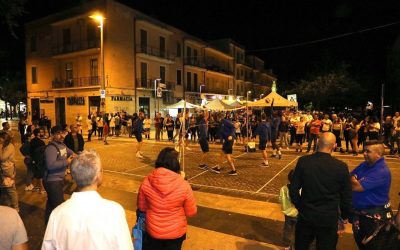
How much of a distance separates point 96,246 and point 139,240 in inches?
45.3

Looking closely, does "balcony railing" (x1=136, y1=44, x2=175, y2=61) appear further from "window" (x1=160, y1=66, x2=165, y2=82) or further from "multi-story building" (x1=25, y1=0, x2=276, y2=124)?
"window" (x1=160, y1=66, x2=165, y2=82)

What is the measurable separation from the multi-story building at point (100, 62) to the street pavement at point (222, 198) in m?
16.5

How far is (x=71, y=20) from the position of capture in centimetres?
3036

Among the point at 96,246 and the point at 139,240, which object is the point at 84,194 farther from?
the point at 139,240

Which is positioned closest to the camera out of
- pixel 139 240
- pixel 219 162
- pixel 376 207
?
pixel 139 240

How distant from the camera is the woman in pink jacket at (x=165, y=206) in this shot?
3.07 metres

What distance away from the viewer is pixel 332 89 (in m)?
35.4

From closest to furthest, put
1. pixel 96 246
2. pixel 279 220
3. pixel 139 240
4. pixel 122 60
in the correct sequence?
pixel 96 246 < pixel 139 240 < pixel 279 220 < pixel 122 60

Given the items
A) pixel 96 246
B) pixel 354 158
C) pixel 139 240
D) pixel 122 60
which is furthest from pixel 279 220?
pixel 122 60

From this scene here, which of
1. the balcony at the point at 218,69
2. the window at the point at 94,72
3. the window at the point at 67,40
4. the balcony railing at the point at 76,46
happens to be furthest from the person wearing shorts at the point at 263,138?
the balcony at the point at 218,69

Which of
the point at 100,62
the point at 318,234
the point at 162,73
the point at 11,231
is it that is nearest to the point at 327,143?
the point at 318,234

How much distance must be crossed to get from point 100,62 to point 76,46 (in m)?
3.86

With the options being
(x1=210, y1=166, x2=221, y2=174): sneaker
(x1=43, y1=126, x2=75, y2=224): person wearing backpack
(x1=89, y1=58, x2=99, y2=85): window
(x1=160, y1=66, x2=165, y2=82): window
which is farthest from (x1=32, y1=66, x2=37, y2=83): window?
(x1=43, y1=126, x2=75, y2=224): person wearing backpack

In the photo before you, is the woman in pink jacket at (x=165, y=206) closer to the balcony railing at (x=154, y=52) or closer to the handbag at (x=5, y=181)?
the handbag at (x=5, y=181)
